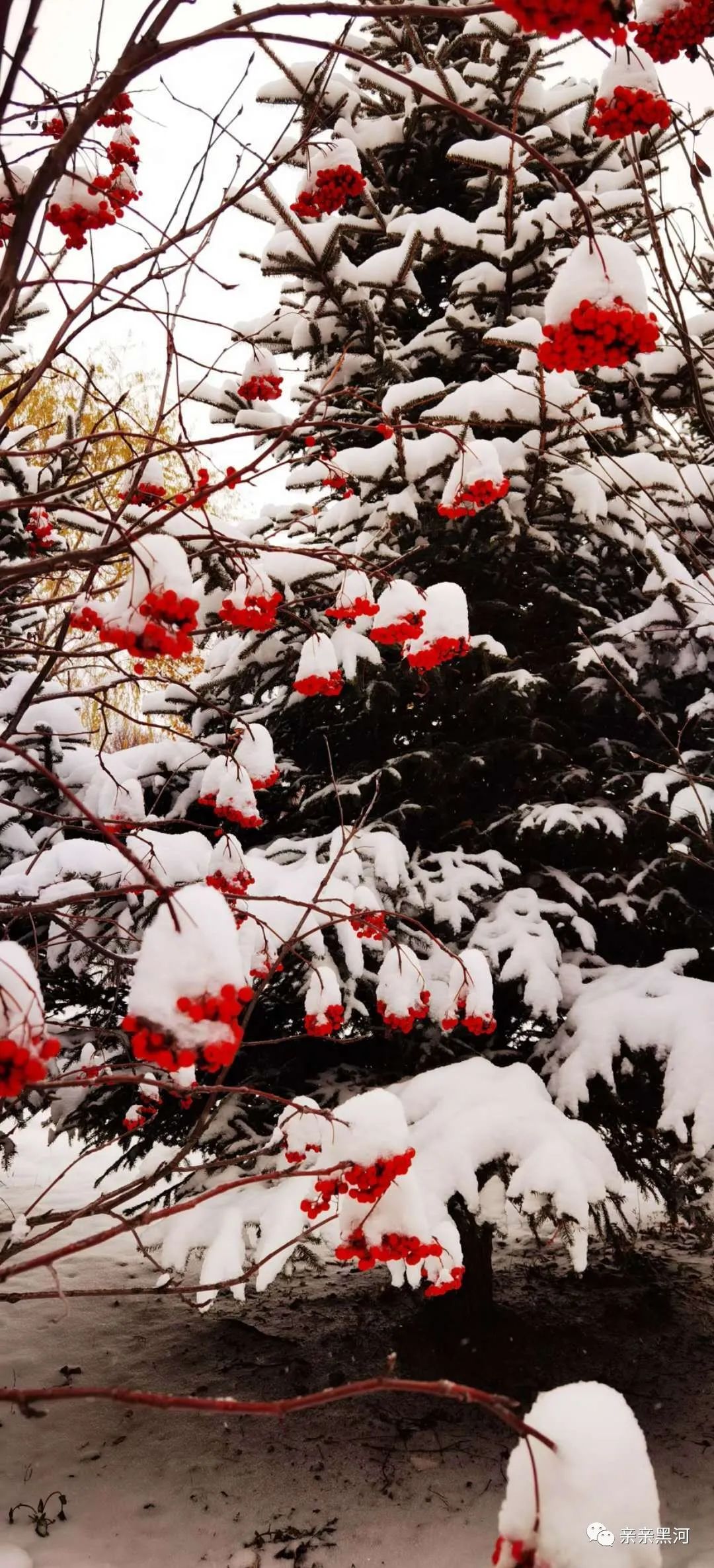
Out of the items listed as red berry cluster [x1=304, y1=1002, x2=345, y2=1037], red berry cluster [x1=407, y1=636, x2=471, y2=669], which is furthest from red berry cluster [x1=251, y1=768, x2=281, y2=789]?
red berry cluster [x1=304, y1=1002, x2=345, y2=1037]

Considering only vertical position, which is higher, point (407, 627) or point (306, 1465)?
point (407, 627)

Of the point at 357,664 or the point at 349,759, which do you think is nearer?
the point at 357,664

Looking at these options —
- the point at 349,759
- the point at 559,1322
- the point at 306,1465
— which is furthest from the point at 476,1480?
the point at 349,759

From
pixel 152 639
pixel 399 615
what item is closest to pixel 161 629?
pixel 152 639

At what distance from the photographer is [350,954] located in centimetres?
356

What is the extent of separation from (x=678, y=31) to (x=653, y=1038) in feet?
10.0

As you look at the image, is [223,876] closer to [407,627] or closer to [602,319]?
[407,627]

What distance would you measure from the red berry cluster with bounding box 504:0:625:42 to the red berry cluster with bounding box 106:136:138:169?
1912 mm

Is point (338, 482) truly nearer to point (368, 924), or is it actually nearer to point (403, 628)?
point (403, 628)

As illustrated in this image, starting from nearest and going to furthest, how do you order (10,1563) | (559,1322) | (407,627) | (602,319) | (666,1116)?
(602,319) → (407,627) → (10,1563) → (666,1116) → (559,1322)

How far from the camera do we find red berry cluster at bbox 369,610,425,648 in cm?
246

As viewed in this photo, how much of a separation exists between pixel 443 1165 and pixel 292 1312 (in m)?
2.86

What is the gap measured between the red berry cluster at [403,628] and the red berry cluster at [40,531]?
173 cm

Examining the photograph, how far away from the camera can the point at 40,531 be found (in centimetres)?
378
